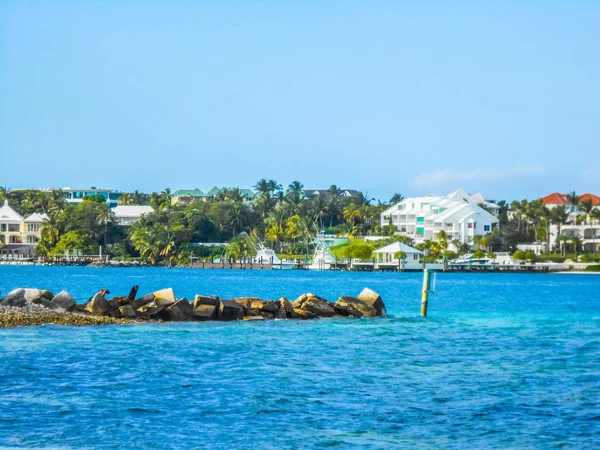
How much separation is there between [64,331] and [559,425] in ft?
60.1

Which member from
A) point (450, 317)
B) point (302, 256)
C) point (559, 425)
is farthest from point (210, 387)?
point (302, 256)

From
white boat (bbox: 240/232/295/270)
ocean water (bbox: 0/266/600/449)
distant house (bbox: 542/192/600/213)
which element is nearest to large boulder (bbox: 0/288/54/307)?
ocean water (bbox: 0/266/600/449)

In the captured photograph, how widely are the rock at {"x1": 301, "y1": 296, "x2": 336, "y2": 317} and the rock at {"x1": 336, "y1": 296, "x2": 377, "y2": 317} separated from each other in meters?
0.57

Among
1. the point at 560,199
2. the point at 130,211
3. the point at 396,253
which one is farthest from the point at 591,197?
the point at 130,211

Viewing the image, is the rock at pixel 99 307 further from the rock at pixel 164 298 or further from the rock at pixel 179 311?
the rock at pixel 179 311

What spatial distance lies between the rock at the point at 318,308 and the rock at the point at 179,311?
507 centimetres

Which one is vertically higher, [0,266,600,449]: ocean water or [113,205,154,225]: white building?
[113,205,154,225]: white building

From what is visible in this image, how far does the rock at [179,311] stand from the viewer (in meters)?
37.3

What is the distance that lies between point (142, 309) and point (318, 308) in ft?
24.3

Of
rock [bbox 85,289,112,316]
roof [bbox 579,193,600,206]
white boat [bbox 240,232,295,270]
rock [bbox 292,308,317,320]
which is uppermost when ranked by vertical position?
roof [bbox 579,193,600,206]

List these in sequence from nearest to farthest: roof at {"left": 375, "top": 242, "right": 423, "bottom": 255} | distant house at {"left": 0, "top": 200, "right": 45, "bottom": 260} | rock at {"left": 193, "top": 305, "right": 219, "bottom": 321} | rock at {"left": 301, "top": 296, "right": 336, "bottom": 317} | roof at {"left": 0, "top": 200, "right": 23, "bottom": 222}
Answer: rock at {"left": 193, "top": 305, "right": 219, "bottom": 321}
rock at {"left": 301, "top": 296, "right": 336, "bottom": 317}
roof at {"left": 375, "top": 242, "right": 423, "bottom": 255}
distant house at {"left": 0, "top": 200, "right": 45, "bottom": 260}
roof at {"left": 0, "top": 200, "right": 23, "bottom": 222}

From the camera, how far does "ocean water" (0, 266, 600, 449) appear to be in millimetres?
17781

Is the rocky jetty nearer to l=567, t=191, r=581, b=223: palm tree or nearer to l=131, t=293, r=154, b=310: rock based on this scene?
l=131, t=293, r=154, b=310: rock

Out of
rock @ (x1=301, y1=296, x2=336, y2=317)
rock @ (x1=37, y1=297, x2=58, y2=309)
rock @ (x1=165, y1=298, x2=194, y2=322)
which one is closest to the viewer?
rock @ (x1=37, y1=297, x2=58, y2=309)
